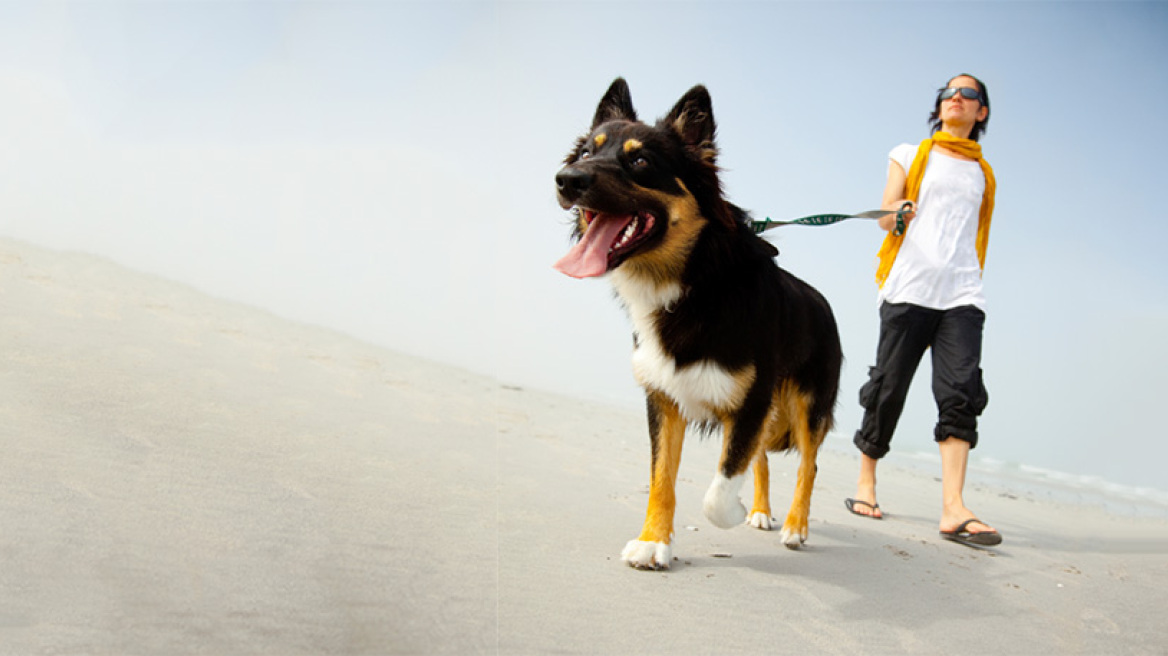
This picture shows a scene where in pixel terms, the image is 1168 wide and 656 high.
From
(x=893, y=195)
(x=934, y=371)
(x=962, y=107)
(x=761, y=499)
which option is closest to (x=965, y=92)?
(x=962, y=107)

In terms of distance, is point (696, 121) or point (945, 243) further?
point (945, 243)

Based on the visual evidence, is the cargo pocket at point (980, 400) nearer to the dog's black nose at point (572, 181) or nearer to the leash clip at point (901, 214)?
the leash clip at point (901, 214)

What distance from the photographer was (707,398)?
128 inches

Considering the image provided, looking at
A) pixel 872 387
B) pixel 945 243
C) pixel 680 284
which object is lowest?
pixel 872 387

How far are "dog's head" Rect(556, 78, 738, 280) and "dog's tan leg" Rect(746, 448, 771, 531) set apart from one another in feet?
4.84

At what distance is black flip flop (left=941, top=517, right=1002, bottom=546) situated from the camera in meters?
4.54

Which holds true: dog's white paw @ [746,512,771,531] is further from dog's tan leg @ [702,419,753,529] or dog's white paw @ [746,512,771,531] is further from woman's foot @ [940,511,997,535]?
woman's foot @ [940,511,997,535]

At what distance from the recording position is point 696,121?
137 inches

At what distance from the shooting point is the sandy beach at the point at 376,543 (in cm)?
199

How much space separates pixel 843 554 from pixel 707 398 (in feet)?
4.15

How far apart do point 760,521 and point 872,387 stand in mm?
1579

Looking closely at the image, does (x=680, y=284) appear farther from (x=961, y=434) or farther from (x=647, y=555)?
(x=961, y=434)

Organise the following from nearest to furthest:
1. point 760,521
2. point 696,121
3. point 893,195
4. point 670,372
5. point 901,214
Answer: point 670,372 < point 696,121 < point 760,521 < point 901,214 < point 893,195

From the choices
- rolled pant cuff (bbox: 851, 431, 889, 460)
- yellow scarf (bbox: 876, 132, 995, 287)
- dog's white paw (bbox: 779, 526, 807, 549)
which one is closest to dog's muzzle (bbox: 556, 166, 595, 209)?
dog's white paw (bbox: 779, 526, 807, 549)
